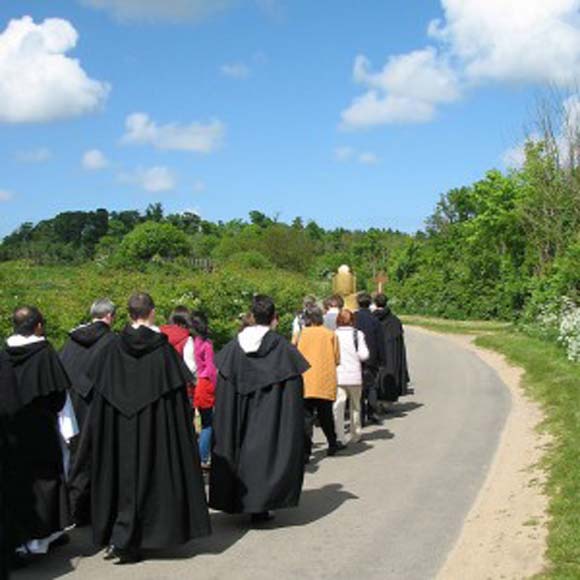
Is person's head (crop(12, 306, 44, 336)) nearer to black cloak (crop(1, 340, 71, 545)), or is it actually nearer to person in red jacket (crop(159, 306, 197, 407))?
black cloak (crop(1, 340, 71, 545))

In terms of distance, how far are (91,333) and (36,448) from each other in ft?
4.60

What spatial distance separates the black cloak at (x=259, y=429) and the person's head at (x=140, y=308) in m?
1.20

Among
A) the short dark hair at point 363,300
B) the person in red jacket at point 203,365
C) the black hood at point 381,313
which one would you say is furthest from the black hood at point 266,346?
the black hood at point 381,313

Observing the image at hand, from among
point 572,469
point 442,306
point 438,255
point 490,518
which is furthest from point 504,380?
point 438,255

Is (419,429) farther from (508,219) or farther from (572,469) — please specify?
(508,219)

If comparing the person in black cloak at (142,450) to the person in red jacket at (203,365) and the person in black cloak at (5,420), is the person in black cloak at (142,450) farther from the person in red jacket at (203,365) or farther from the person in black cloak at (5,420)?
the person in red jacket at (203,365)

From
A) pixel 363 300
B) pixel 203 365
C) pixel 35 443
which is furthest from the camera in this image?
pixel 363 300

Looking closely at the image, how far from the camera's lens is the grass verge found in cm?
625

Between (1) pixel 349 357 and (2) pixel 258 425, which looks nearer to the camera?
(2) pixel 258 425

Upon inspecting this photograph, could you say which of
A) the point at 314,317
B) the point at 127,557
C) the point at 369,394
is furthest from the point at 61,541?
the point at 369,394

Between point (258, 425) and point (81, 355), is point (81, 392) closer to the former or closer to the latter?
point (81, 355)

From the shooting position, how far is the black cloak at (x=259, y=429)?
7031mm

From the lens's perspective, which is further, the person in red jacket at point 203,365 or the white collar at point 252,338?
the person in red jacket at point 203,365

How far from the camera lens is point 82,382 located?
23.2 ft
